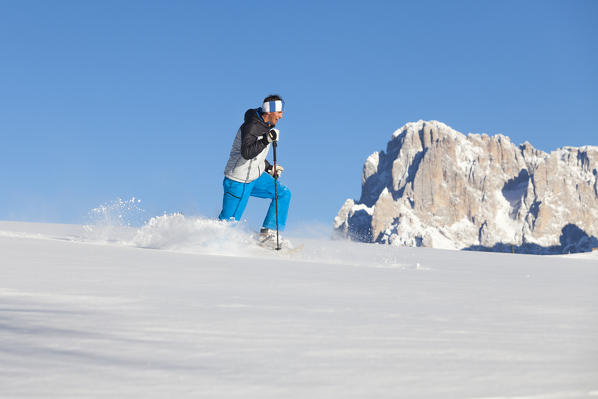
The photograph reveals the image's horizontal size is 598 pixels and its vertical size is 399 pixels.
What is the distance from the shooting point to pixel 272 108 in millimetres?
9148

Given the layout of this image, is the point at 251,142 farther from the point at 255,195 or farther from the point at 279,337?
the point at 279,337

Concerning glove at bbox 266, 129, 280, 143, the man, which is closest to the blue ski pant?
the man

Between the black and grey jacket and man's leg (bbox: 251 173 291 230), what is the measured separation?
331 millimetres

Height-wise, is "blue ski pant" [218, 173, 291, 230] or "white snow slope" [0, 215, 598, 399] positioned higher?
"blue ski pant" [218, 173, 291, 230]

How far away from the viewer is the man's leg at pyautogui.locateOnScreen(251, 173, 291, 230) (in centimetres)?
966

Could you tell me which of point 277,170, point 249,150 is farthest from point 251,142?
point 277,170

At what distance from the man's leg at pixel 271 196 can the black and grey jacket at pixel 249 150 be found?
0.33m

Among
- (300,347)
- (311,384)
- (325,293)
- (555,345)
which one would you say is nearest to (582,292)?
(325,293)

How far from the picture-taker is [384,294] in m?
4.07

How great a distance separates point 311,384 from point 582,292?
3.94m

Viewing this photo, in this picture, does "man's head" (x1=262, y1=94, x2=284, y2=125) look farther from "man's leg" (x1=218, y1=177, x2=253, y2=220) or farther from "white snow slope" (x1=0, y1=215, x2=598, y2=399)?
"white snow slope" (x1=0, y1=215, x2=598, y2=399)

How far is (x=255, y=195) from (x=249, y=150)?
1.12 meters

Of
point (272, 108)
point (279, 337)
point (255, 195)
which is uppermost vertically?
point (272, 108)

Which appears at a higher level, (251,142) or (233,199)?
(251,142)
